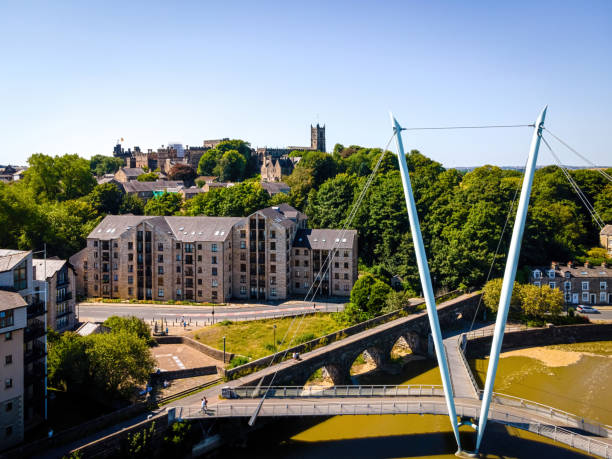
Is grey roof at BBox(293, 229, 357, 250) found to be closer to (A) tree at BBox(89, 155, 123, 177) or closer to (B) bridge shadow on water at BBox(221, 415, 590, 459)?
(B) bridge shadow on water at BBox(221, 415, 590, 459)

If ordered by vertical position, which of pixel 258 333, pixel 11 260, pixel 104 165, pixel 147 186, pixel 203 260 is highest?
pixel 104 165

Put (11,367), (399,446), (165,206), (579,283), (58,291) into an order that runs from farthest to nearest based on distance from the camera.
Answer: (165,206)
(579,283)
(58,291)
(399,446)
(11,367)

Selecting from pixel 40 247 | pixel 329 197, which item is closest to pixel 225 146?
pixel 329 197

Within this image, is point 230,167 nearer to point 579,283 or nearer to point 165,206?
point 165,206

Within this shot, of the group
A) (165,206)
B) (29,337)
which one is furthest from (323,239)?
(29,337)

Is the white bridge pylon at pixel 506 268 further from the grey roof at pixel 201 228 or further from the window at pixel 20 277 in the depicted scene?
the grey roof at pixel 201 228

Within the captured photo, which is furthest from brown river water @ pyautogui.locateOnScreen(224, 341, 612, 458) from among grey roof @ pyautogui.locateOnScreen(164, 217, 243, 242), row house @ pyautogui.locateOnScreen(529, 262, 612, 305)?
grey roof @ pyautogui.locateOnScreen(164, 217, 243, 242)
